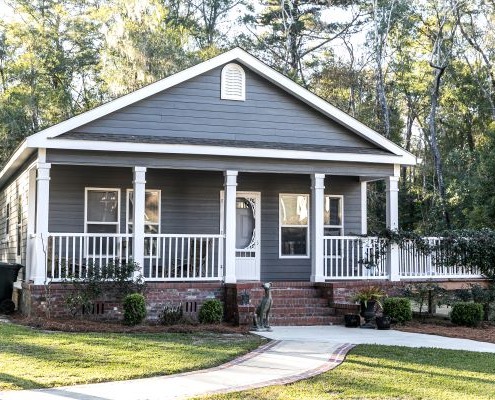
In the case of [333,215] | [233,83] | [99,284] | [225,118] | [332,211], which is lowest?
[99,284]

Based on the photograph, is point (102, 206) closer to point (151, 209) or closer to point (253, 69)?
point (151, 209)

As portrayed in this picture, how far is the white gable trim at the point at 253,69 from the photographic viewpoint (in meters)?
15.5

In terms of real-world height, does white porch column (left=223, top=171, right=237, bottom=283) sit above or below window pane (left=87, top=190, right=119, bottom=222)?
below

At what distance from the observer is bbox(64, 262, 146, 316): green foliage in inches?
555

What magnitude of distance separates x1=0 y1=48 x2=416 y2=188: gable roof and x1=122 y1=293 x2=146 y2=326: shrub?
3.16m

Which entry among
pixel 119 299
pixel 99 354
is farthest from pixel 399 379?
pixel 119 299

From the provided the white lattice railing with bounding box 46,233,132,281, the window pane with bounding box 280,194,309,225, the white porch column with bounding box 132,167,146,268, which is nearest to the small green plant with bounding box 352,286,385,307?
the window pane with bounding box 280,194,309,225

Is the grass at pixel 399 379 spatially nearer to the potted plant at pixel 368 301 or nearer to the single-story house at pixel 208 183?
the potted plant at pixel 368 301

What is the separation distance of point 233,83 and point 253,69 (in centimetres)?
57

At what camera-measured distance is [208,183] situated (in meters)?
17.8

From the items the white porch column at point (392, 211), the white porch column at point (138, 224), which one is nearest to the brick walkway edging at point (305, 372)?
the white porch column at point (138, 224)

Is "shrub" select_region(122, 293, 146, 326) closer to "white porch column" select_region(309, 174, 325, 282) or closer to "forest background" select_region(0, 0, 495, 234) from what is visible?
"white porch column" select_region(309, 174, 325, 282)

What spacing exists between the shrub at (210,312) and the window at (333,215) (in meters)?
5.10

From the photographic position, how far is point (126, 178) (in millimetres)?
17297
